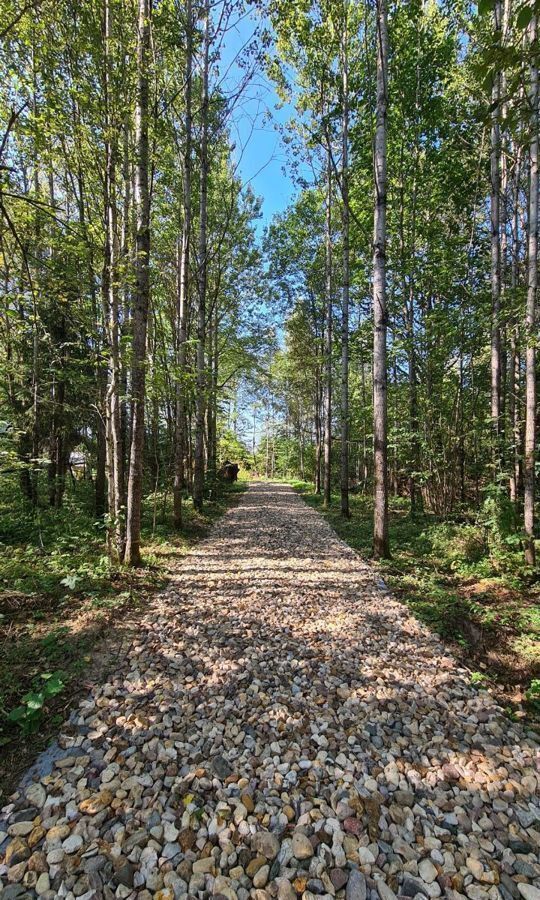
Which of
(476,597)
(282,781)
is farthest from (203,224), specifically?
(282,781)

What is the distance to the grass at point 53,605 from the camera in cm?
271

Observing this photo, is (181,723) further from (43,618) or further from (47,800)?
(43,618)

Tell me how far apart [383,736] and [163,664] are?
6.45ft

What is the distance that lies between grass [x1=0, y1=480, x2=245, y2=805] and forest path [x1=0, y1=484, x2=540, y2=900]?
0.28 metres

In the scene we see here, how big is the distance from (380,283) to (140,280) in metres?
3.91

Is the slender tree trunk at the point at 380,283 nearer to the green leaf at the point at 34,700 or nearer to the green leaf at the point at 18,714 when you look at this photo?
the green leaf at the point at 34,700

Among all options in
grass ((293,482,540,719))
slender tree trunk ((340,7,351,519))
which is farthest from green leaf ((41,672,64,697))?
slender tree trunk ((340,7,351,519))

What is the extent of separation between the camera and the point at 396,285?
449 inches

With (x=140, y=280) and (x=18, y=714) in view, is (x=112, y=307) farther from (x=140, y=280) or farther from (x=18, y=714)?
(x=18, y=714)

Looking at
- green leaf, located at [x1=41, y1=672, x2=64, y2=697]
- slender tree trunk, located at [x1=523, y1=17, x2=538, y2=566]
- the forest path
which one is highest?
slender tree trunk, located at [x1=523, y1=17, x2=538, y2=566]

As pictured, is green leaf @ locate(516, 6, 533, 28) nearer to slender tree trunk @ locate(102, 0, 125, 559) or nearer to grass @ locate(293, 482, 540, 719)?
grass @ locate(293, 482, 540, 719)

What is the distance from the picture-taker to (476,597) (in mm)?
4961

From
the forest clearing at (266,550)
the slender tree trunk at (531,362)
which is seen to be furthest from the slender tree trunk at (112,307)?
the slender tree trunk at (531,362)

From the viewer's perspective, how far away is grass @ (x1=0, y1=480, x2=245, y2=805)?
2.71m
